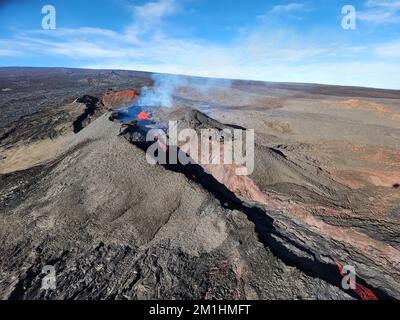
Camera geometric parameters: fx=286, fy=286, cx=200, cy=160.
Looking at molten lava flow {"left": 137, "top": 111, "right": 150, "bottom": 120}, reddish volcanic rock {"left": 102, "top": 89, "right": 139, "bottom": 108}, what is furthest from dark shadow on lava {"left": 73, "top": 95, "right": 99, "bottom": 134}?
molten lava flow {"left": 137, "top": 111, "right": 150, "bottom": 120}

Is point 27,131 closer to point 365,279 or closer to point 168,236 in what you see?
point 168,236

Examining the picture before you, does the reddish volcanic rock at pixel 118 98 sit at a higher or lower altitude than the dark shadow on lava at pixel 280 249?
higher

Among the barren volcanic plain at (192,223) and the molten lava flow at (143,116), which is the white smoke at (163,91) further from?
the barren volcanic plain at (192,223)

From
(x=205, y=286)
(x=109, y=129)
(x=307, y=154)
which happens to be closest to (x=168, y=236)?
(x=205, y=286)

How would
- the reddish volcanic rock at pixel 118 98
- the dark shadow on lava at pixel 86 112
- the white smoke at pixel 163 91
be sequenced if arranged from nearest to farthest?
the dark shadow on lava at pixel 86 112 < the reddish volcanic rock at pixel 118 98 < the white smoke at pixel 163 91

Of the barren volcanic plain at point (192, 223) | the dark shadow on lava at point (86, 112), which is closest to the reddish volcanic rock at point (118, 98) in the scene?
the dark shadow on lava at point (86, 112)
